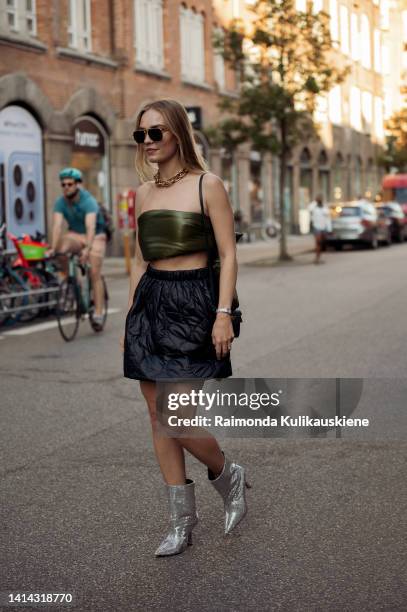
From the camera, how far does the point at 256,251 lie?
34.3 m

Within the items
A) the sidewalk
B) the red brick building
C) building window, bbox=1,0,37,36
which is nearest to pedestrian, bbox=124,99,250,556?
the sidewalk

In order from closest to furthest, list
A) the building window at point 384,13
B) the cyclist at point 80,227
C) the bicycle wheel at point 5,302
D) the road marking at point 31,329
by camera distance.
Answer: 1. the cyclist at point 80,227
2. the road marking at point 31,329
3. the bicycle wheel at point 5,302
4. the building window at point 384,13

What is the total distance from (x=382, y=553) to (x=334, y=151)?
169ft

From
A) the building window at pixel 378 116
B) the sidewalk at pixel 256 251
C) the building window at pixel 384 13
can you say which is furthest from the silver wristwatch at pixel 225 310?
the building window at pixel 384 13

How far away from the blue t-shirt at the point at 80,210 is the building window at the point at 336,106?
44.2m

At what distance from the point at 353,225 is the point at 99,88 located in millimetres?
9667

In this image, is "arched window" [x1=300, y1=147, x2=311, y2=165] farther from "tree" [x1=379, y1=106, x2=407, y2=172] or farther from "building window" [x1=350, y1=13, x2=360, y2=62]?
"tree" [x1=379, y1=106, x2=407, y2=172]

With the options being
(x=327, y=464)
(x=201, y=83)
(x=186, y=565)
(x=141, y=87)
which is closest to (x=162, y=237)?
(x=186, y=565)

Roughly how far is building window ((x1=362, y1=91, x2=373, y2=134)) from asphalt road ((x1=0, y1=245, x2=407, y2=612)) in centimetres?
5472

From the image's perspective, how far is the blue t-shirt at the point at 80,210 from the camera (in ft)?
40.4

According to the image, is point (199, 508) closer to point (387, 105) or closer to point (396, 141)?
point (396, 141)

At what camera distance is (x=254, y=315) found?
1521cm

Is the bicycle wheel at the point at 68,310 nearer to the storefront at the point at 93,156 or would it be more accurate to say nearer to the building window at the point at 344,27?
the storefront at the point at 93,156

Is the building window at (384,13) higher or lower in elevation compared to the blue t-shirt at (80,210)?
higher
